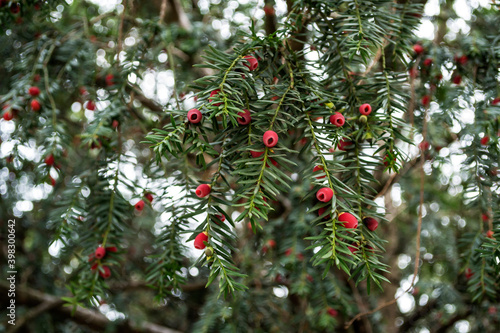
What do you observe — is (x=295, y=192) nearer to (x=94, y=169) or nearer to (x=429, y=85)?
(x=429, y=85)

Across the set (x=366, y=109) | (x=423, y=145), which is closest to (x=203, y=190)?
(x=366, y=109)

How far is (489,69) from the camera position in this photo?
128cm

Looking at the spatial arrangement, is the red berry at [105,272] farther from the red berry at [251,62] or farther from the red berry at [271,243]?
the red berry at [271,243]

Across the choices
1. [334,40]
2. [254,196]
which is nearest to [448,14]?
[334,40]

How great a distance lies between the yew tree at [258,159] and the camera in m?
0.75

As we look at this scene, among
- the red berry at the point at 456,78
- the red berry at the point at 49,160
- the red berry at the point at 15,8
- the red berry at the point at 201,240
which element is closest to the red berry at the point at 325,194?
the red berry at the point at 201,240

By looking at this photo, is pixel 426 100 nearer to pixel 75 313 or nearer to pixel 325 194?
pixel 325 194

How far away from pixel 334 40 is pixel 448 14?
1.71 m

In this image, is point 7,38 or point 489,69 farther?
point 7,38

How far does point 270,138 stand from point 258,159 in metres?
0.05

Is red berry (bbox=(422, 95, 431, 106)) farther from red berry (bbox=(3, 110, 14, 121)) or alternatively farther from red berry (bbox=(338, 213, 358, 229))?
red berry (bbox=(3, 110, 14, 121))

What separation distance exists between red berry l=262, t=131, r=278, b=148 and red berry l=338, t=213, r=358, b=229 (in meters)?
0.18

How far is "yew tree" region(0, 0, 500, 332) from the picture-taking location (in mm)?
750

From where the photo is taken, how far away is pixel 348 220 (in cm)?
68
